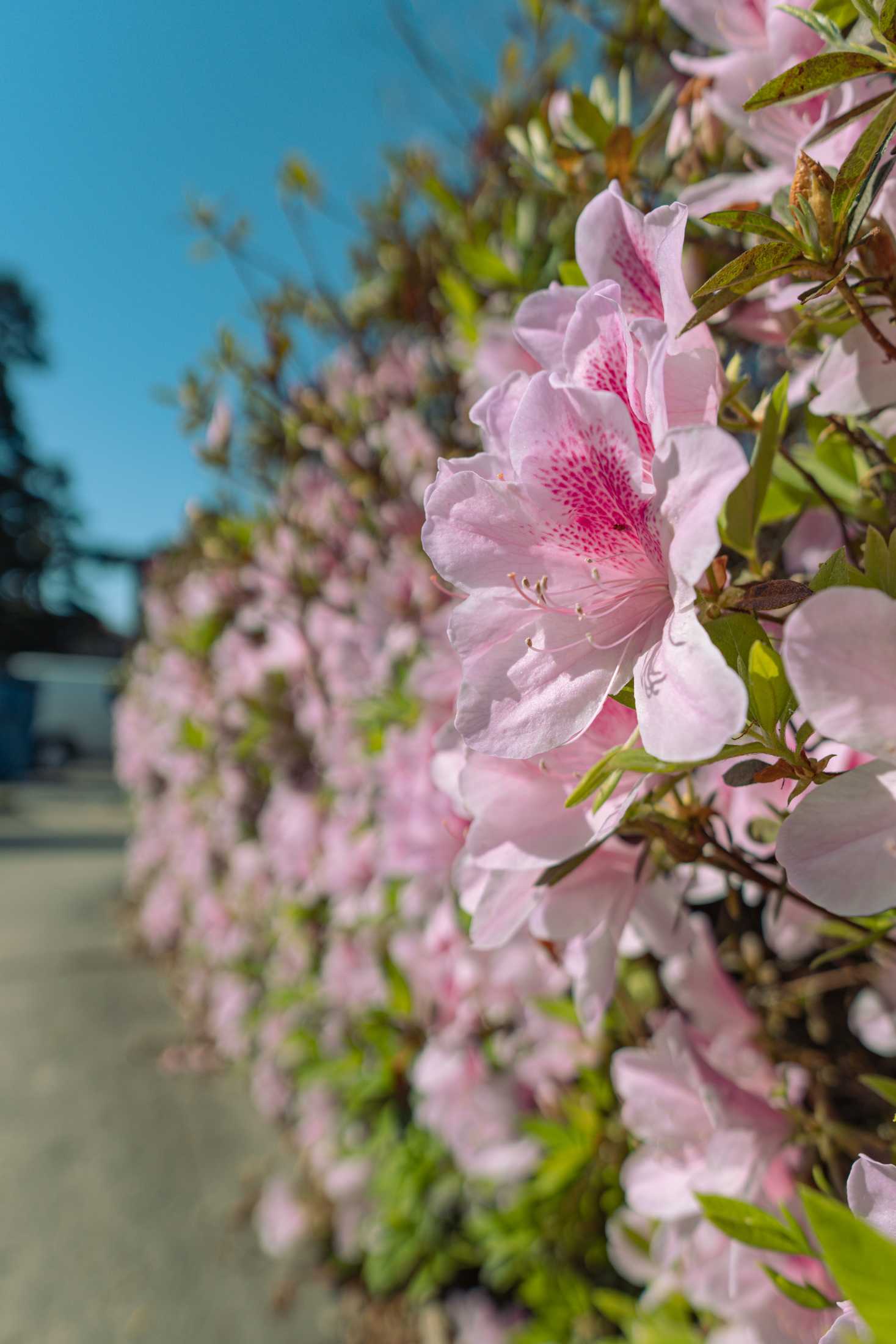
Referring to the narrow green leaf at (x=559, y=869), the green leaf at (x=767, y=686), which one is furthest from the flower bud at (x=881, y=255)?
the narrow green leaf at (x=559, y=869)

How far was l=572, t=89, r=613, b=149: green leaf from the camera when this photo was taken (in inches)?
29.5

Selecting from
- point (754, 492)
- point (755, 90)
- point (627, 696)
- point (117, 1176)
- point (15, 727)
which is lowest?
point (15, 727)

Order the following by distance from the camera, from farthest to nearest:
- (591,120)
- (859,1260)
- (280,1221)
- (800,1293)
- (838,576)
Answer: (280,1221)
(591,120)
(800,1293)
(838,576)
(859,1260)

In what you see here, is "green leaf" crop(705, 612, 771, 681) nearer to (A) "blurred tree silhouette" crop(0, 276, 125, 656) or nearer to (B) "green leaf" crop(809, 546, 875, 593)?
(B) "green leaf" crop(809, 546, 875, 593)

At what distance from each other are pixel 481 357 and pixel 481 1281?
176cm

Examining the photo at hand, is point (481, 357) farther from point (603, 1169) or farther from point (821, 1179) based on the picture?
point (603, 1169)

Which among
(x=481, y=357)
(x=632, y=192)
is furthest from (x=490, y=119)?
(x=632, y=192)

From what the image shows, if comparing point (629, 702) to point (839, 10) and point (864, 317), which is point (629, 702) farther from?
point (839, 10)

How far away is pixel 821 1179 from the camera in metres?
0.50

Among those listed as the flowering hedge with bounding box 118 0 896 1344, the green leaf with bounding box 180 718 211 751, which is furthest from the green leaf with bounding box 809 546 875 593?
the green leaf with bounding box 180 718 211 751

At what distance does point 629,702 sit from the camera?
1.31 feet

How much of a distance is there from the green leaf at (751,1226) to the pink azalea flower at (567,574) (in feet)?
1.13

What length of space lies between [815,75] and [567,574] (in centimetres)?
25

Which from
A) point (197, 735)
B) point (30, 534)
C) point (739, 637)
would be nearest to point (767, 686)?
point (739, 637)
